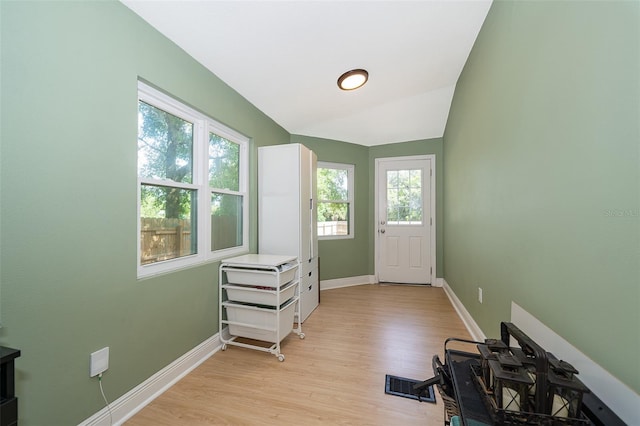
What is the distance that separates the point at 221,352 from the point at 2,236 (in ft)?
5.42

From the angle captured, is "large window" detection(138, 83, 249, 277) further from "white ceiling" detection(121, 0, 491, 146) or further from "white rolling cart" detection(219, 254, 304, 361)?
"white ceiling" detection(121, 0, 491, 146)

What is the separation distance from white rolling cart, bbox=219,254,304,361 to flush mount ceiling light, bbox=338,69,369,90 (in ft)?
5.85

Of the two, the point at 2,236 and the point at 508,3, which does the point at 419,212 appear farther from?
the point at 2,236

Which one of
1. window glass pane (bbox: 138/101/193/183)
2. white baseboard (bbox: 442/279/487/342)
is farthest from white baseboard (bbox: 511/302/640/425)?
window glass pane (bbox: 138/101/193/183)

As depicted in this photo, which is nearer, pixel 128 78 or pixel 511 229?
pixel 128 78

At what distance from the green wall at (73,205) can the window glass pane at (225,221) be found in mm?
661

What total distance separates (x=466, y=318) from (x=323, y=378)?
1.70m

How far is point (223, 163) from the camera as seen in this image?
2420 mm

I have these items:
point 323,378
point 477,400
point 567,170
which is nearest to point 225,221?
point 323,378

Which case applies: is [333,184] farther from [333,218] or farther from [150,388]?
[150,388]

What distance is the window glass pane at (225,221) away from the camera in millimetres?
2297

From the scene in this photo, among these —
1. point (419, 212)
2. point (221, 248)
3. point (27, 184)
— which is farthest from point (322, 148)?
point (27, 184)

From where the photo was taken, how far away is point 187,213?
201cm

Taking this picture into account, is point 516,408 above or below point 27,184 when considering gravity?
below
